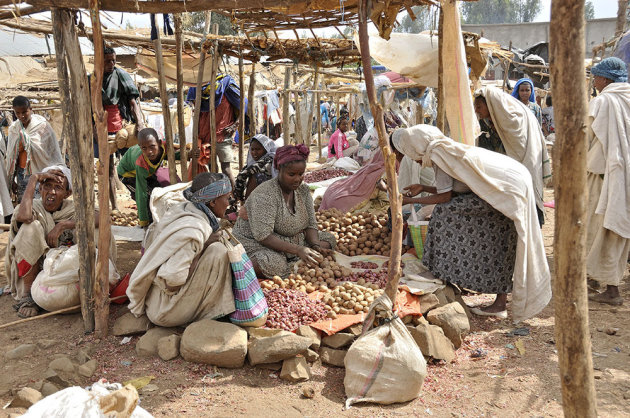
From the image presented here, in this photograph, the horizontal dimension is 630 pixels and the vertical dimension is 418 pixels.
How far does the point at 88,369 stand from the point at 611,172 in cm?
447

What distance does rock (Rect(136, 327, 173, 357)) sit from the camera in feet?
12.0

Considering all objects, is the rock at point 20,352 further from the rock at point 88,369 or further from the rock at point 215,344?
the rock at point 215,344

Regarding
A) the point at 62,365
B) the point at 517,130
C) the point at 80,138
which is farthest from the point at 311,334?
the point at 517,130

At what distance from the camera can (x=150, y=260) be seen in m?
3.64

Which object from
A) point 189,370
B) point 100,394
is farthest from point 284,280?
point 100,394

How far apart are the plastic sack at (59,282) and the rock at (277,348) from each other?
154cm

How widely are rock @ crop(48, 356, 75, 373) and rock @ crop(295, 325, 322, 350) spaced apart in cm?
149

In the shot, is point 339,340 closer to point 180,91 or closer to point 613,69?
point 613,69

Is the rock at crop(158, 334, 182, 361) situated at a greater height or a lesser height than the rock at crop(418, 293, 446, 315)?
lesser

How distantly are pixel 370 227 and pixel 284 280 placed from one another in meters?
1.51

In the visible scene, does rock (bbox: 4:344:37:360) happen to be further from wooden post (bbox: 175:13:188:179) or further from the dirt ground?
wooden post (bbox: 175:13:188:179)

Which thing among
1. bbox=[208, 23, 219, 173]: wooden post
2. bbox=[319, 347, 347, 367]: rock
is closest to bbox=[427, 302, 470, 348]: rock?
bbox=[319, 347, 347, 367]: rock

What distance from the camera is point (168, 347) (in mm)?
3580

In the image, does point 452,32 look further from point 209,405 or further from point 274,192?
point 209,405
